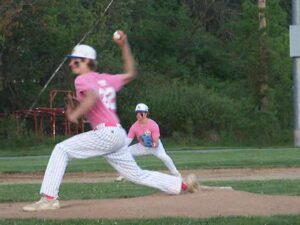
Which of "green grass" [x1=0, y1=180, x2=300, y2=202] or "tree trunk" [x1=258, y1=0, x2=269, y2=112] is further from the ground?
"tree trunk" [x1=258, y1=0, x2=269, y2=112]

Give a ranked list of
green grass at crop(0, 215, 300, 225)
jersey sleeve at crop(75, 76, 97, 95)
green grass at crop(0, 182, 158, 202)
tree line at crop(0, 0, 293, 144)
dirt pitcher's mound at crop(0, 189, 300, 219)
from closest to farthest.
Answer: green grass at crop(0, 215, 300, 225) < jersey sleeve at crop(75, 76, 97, 95) < dirt pitcher's mound at crop(0, 189, 300, 219) < green grass at crop(0, 182, 158, 202) < tree line at crop(0, 0, 293, 144)

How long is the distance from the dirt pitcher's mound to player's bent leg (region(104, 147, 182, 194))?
148 millimetres

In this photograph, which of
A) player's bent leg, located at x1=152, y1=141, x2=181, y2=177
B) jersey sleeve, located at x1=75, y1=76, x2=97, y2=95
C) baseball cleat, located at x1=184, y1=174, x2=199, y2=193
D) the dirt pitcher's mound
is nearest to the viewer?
jersey sleeve, located at x1=75, y1=76, x2=97, y2=95

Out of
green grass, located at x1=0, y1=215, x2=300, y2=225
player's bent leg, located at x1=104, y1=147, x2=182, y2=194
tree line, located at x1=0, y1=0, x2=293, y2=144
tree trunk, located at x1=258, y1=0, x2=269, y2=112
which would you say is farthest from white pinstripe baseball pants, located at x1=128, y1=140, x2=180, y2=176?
tree trunk, located at x1=258, y1=0, x2=269, y2=112

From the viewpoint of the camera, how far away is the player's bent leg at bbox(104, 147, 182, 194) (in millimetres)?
9734

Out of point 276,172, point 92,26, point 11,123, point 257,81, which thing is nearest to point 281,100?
point 257,81

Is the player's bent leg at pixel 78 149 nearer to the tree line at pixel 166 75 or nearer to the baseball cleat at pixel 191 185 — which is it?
the baseball cleat at pixel 191 185

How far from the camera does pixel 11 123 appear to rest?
3850 centimetres

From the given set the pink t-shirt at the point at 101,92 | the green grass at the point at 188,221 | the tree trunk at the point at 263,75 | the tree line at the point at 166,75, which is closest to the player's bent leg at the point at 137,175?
the pink t-shirt at the point at 101,92

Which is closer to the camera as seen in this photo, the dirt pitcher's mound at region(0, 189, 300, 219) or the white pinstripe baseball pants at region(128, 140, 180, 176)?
the dirt pitcher's mound at region(0, 189, 300, 219)

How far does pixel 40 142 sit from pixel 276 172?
744 inches

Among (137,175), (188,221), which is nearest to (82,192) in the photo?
(137,175)

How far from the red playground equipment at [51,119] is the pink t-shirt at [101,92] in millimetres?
30307

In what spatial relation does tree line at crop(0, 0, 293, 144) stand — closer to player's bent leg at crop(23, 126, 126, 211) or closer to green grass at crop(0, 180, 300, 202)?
green grass at crop(0, 180, 300, 202)
